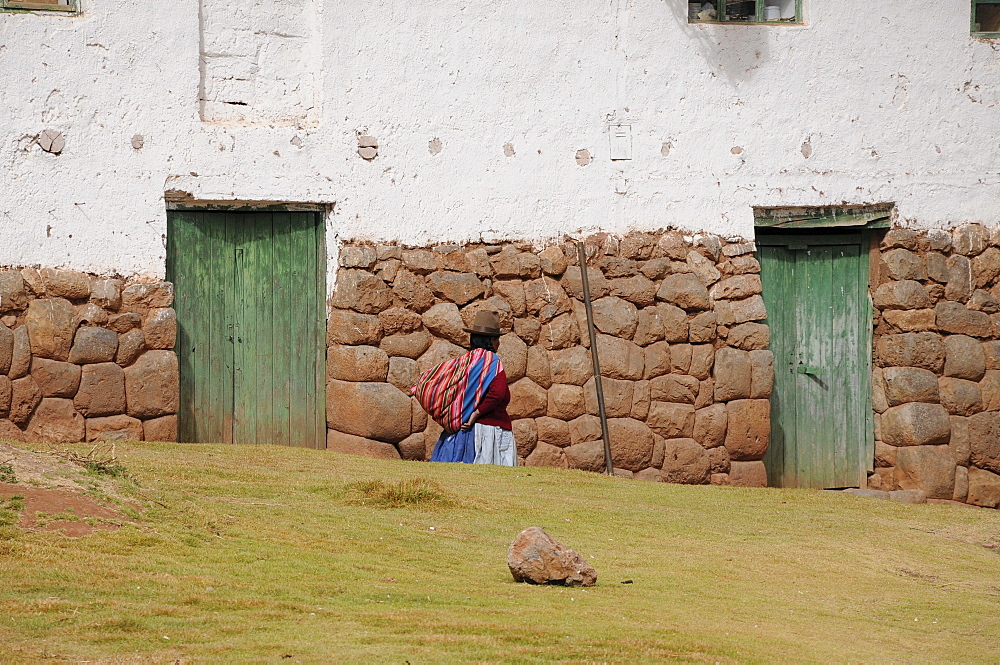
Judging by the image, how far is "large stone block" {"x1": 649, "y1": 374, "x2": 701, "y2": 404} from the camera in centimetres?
1024

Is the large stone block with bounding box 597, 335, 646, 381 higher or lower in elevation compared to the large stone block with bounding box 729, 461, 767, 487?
higher

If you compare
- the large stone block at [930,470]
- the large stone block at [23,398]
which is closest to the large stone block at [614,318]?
the large stone block at [930,470]

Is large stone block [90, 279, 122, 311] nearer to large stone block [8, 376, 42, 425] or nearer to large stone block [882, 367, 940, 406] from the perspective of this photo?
large stone block [8, 376, 42, 425]

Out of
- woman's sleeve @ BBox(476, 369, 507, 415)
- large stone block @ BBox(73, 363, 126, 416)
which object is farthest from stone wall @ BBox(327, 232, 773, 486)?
large stone block @ BBox(73, 363, 126, 416)

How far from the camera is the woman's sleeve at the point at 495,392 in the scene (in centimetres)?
880

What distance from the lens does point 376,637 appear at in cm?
460

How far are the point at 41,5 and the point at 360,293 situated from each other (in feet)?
10.2

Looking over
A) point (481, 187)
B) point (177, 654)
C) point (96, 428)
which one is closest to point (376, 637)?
point (177, 654)

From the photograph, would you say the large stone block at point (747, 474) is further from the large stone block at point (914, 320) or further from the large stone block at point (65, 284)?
the large stone block at point (65, 284)

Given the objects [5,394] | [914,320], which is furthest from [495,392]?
[914,320]

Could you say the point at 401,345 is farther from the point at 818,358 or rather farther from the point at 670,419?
the point at 818,358

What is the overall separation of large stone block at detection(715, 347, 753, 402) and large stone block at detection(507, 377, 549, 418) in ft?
4.68

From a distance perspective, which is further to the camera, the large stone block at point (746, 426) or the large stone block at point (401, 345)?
the large stone block at point (746, 426)

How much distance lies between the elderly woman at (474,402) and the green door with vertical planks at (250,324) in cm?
123
